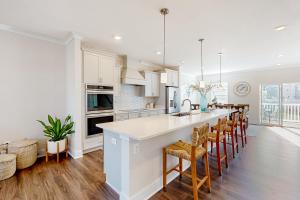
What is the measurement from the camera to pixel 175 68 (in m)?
6.51

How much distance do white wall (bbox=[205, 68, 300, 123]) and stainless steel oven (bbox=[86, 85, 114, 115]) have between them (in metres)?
6.79

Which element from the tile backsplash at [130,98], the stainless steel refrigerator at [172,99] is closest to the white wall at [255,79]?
the stainless steel refrigerator at [172,99]

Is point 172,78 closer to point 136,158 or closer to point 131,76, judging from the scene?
point 131,76

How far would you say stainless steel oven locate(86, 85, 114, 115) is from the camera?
3.55 metres

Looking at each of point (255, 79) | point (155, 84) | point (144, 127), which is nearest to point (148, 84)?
point (155, 84)

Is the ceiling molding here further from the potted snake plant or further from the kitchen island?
the kitchen island

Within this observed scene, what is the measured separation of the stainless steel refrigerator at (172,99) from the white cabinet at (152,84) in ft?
1.46

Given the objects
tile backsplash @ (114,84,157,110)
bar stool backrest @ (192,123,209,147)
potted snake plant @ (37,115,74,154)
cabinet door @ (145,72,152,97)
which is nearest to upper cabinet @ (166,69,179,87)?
cabinet door @ (145,72,152,97)

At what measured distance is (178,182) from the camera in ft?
7.84

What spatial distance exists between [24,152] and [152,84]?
3.98 metres

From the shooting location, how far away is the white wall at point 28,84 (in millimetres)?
2943

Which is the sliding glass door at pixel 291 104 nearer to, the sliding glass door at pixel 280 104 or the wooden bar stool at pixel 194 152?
the sliding glass door at pixel 280 104

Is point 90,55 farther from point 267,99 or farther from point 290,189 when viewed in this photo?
point 267,99

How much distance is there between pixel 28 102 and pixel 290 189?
4.89m
